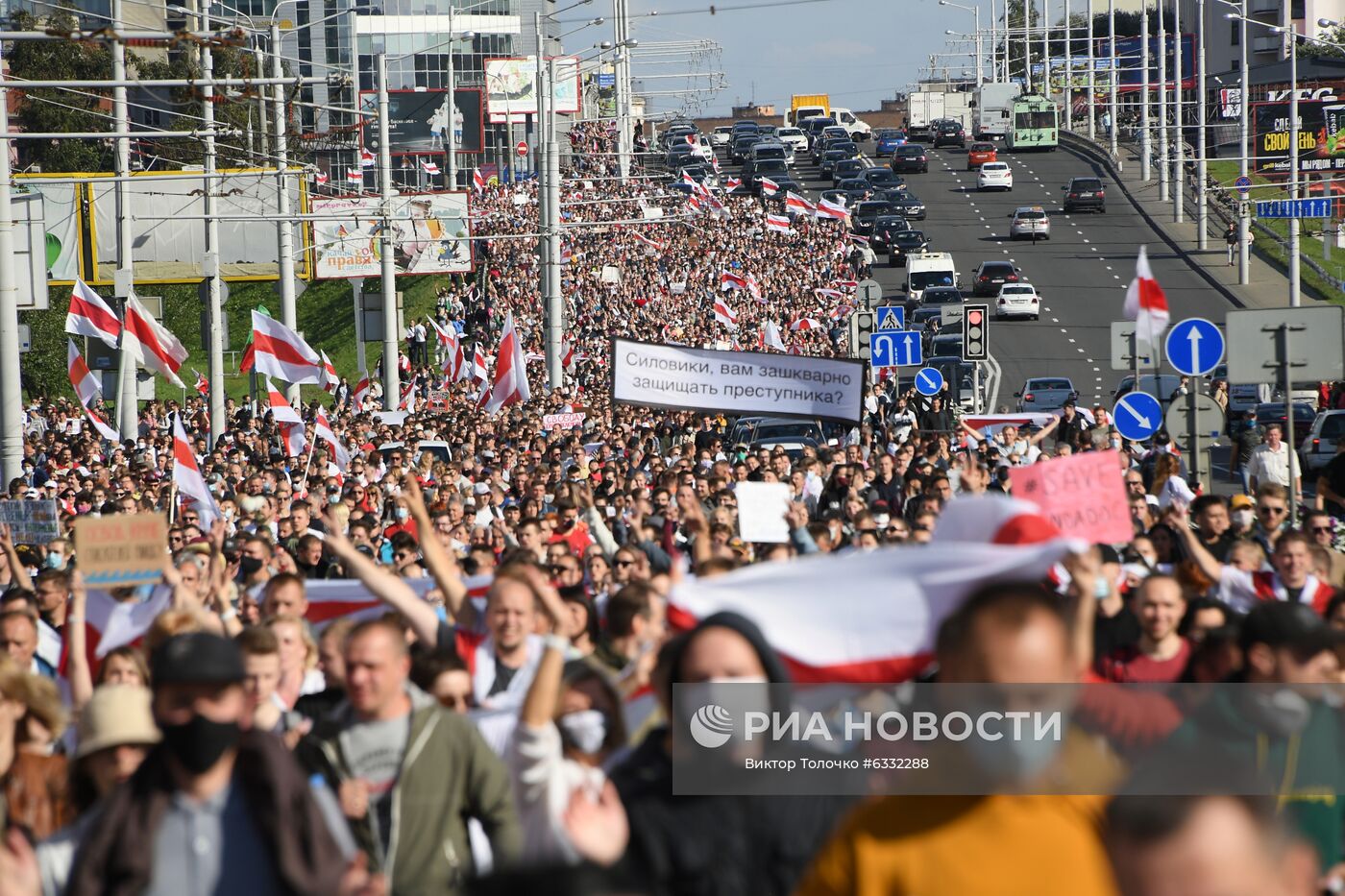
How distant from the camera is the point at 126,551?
9328 mm

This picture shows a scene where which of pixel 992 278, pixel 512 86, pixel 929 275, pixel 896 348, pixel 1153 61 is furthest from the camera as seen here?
pixel 1153 61

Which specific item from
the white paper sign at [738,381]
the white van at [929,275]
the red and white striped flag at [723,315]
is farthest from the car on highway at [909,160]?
the white paper sign at [738,381]

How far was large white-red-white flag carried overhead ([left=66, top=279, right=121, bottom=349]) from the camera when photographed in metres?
26.5

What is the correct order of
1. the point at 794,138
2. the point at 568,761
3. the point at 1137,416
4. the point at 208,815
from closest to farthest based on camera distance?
the point at 208,815
the point at 568,761
the point at 1137,416
the point at 794,138

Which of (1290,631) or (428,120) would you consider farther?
(428,120)

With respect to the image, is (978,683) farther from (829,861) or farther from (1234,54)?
(1234,54)

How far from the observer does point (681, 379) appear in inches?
670

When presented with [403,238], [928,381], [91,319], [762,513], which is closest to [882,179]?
[403,238]

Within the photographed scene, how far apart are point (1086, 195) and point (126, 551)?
64.4 m

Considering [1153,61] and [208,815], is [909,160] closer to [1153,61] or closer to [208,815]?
[1153,61]

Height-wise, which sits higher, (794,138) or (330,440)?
(794,138)

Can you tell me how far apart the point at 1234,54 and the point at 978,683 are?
111m

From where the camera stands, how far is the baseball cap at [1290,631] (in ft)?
16.5

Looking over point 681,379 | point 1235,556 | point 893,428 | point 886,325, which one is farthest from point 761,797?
point 886,325
